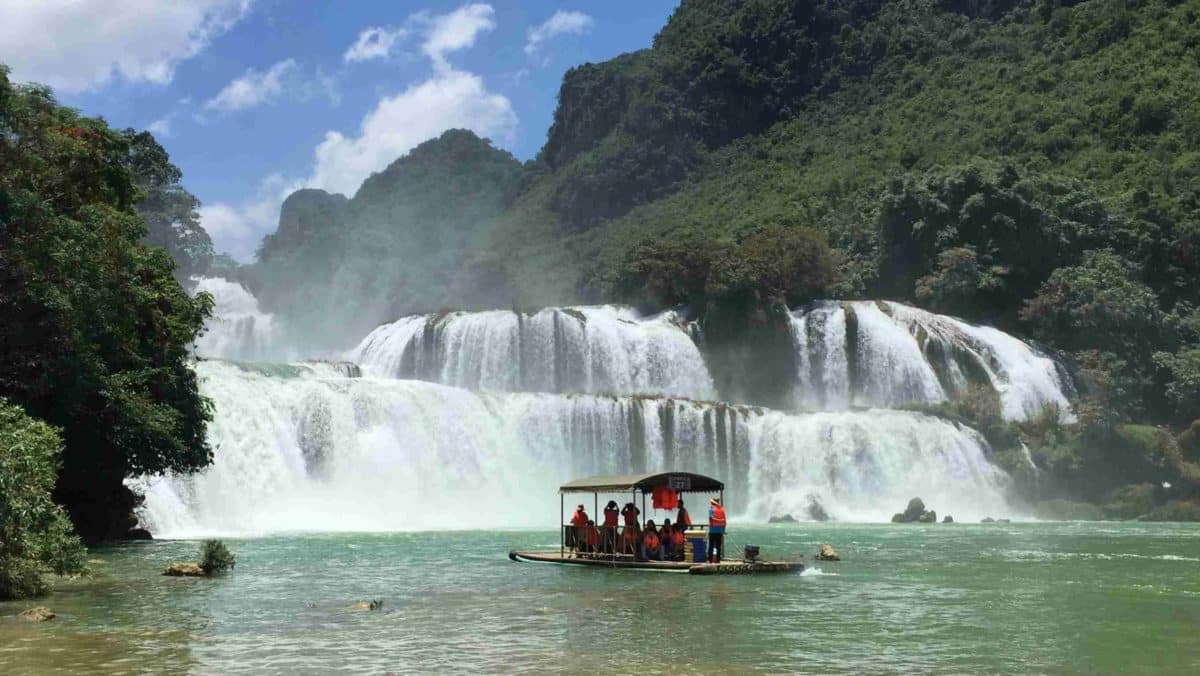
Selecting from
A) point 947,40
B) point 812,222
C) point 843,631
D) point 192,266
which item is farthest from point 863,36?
point 843,631

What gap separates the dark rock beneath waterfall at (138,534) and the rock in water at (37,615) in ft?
48.9

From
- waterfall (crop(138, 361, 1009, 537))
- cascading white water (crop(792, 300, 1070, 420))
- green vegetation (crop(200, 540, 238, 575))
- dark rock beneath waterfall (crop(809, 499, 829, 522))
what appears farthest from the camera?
cascading white water (crop(792, 300, 1070, 420))

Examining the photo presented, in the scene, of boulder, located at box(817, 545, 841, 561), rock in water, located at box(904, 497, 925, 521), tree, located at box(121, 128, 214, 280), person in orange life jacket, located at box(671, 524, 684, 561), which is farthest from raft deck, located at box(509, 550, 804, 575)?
tree, located at box(121, 128, 214, 280)

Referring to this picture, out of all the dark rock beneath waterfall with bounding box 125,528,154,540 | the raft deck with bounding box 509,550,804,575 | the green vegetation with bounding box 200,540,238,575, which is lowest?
the raft deck with bounding box 509,550,804,575

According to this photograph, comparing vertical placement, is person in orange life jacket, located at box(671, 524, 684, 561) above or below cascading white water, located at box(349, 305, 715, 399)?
below

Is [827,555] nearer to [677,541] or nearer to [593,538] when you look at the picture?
[677,541]

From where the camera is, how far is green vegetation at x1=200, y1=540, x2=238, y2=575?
68.1 feet

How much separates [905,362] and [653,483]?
115 feet

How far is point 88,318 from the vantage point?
76.6ft

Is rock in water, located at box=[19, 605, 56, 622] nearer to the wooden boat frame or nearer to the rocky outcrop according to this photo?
the wooden boat frame

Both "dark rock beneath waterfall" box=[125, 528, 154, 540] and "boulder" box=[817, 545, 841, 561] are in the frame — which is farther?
"dark rock beneath waterfall" box=[125, 528, 154, 540]

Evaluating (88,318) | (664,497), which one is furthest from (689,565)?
(88,318)

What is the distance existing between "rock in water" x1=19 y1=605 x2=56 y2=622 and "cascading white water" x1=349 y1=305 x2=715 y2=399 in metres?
36.5

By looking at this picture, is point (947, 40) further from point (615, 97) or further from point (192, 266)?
point (192, 266)
